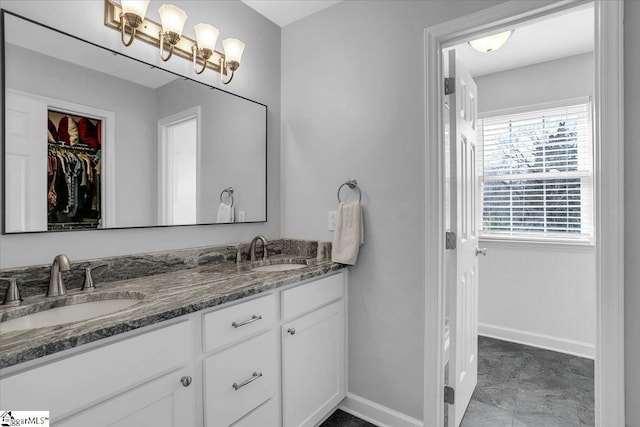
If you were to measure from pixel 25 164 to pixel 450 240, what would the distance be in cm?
189

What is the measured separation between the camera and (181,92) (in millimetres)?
1786

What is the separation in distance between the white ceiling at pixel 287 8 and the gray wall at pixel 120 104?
996mm

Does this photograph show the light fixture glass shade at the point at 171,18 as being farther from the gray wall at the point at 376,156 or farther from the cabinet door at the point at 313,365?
the cabinet door at the point at 313,365

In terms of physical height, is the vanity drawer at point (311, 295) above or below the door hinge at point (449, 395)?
above

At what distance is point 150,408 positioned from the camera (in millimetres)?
1062

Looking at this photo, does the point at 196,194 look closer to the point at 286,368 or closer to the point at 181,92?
the point at 181,92

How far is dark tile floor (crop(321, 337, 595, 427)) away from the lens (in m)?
1.94

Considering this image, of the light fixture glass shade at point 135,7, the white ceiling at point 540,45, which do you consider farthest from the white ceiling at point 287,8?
the white ceiling at point 540,45

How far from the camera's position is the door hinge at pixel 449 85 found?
69.8 inches

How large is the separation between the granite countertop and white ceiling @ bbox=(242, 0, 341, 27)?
63.0 inches

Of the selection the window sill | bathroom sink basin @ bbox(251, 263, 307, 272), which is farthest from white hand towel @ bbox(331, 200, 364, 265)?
the window sill

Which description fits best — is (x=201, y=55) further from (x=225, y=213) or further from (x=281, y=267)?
(x=281, y=267)

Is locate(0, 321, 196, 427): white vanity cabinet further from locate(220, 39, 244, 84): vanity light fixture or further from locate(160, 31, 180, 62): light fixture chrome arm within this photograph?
locate(220, 39, 244, 84): vanity light fixture

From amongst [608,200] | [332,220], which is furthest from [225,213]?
[608,200]
